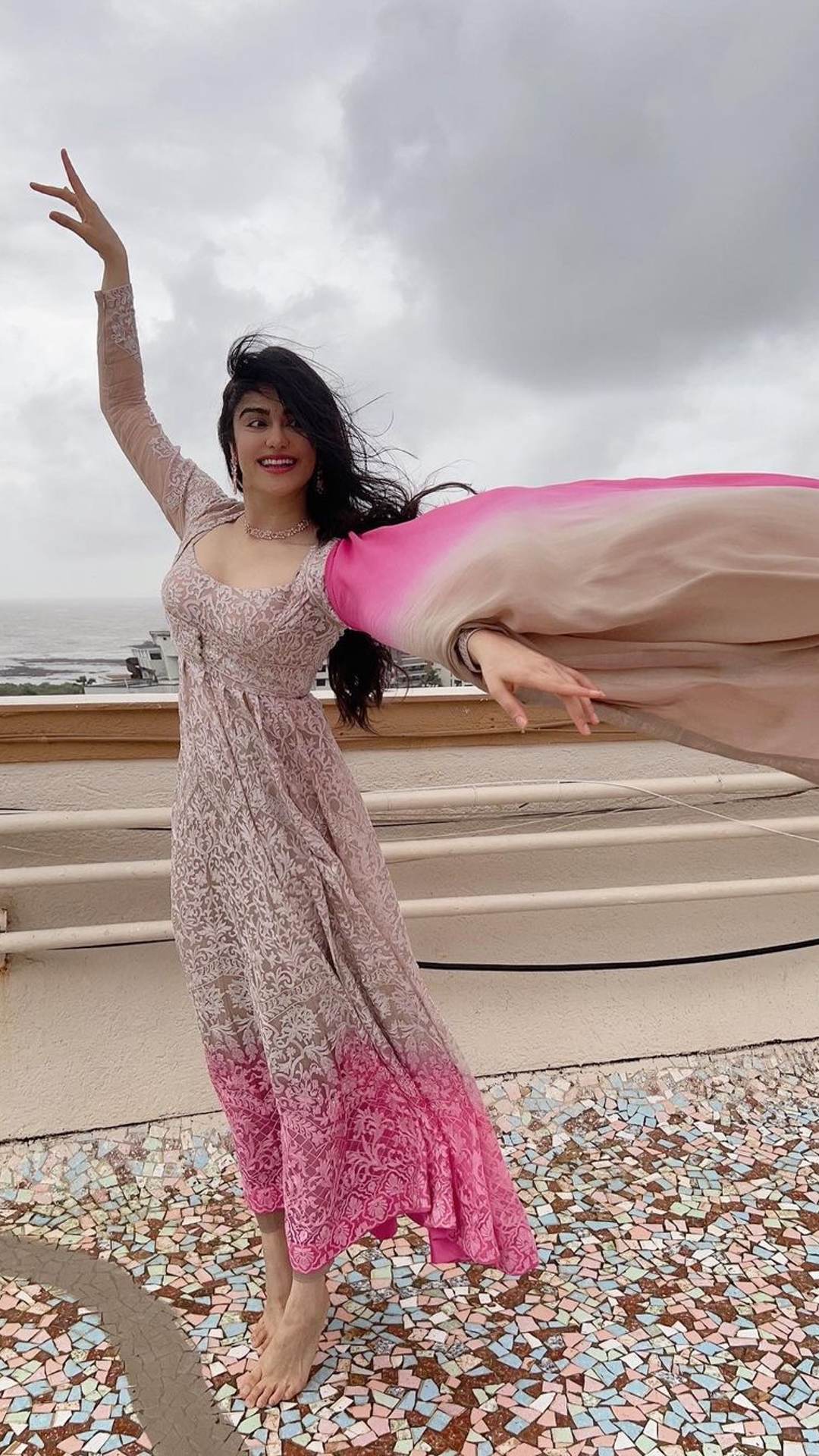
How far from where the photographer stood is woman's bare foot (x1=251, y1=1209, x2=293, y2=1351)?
1.60 meters

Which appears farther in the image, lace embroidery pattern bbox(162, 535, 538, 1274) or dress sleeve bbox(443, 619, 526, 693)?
lace embroidery pattern bbox(162, 535, 538, 1274)

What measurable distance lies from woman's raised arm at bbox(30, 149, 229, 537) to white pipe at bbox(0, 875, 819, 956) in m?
0.78

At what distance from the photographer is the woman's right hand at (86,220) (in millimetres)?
1540

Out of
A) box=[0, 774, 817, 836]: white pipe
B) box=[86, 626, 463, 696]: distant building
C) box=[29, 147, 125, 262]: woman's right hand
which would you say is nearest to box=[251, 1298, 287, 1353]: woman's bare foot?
box=[0, 774, 817, 836]: white pipe

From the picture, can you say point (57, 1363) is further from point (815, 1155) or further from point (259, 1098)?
point (815, 1155)

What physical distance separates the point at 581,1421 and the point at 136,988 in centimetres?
113

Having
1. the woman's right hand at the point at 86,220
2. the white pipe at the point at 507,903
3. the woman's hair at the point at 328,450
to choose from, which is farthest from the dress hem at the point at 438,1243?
the woman's right hand at the point at 86,220

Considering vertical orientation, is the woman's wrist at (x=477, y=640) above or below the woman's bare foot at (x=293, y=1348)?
above

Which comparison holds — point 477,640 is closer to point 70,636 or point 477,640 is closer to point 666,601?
point 666,601

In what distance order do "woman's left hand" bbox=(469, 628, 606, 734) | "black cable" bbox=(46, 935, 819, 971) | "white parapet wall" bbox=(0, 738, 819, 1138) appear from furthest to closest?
"black cable" bbox=(46, 935, 819, 971) < "white parapet wall" bbox=(0, 738, 819, 1138) < "woman's left hand" bbox=(469, 628, 606, 734)

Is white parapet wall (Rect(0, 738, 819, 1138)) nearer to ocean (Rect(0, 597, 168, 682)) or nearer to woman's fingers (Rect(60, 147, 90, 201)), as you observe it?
ocean (Rect(0, 597, 168, 682))

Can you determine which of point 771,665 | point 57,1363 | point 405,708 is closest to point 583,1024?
point 405,708

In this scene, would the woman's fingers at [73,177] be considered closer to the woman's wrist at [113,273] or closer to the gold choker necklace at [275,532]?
the woman's wrist at [113,273]

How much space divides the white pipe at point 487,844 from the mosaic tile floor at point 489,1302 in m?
0.54
